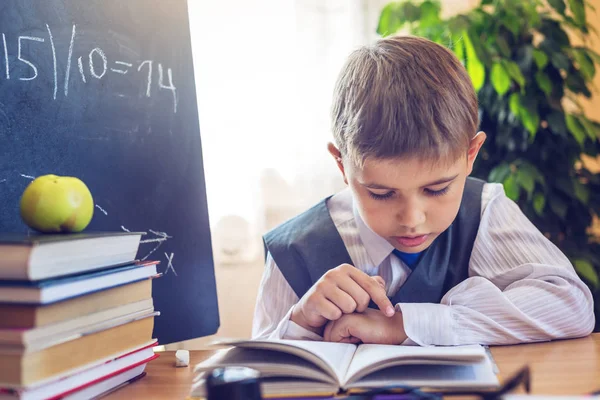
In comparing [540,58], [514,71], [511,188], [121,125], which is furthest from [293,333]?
[540,58]

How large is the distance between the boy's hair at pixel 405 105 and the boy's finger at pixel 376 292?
0.17 metres

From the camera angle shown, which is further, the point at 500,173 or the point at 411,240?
the point at 500,173

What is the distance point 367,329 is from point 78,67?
1.97ft

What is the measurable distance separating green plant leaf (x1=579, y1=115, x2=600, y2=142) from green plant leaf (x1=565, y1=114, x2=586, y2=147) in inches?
0.5

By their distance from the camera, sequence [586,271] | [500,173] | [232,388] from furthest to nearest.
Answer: [500,173], [586,271], [232,388]

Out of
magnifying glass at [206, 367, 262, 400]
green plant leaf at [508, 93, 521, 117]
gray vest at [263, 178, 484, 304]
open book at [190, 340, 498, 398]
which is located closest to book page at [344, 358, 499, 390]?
open book at [190, 340, 498, 398]

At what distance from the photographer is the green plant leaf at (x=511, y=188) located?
1.66 m

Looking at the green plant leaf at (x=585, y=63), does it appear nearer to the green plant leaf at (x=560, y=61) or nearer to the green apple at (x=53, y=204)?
the green plant leaf at (x=560, y=61)

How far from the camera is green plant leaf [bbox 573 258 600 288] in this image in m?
1.64

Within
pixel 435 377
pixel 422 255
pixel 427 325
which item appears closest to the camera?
pixel 435 377

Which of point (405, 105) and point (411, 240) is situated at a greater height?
point (405, 105)

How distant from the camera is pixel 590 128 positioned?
5.66 ft

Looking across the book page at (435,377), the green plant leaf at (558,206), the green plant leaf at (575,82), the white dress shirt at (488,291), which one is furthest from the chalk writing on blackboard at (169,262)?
the green plant leaf at (575,82)

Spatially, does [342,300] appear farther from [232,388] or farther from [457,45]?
[457,45]
